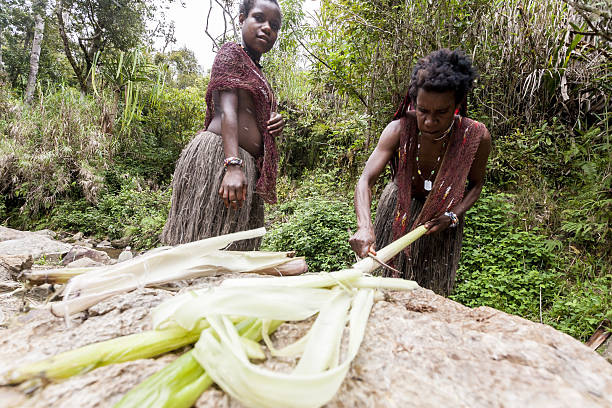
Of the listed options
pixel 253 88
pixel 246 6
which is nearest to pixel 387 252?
pixel 253 88

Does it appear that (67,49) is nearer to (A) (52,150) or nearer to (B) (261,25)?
(A) (52,150)

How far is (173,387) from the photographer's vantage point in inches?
22.5

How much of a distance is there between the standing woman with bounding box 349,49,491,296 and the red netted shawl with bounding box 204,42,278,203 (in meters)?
0.55

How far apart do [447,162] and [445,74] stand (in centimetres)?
51

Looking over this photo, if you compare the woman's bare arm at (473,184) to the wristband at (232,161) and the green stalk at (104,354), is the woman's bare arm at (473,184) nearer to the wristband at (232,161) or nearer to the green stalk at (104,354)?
the wristband at (232,161)

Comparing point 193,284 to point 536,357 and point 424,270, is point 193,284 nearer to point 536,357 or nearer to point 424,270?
point 536,357

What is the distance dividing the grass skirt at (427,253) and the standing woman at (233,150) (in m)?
0.78

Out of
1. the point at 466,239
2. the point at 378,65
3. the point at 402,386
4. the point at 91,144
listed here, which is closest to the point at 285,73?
the point at 378,65

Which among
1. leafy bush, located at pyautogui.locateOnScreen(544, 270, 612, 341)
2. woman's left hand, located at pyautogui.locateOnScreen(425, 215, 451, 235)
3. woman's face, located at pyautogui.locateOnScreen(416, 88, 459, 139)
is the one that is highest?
woman's face, located at pyautogui.locateOnScreen(416, 88, 459, 139)

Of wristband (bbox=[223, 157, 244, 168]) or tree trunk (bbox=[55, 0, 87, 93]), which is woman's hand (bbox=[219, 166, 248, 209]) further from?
tree trunk (bbox=[55, 0, 87, 93])

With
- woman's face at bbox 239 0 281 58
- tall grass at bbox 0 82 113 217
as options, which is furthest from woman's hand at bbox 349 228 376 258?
tall grass at bbox 0 82 113 217

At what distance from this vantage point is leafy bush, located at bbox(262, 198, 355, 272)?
12.1ft

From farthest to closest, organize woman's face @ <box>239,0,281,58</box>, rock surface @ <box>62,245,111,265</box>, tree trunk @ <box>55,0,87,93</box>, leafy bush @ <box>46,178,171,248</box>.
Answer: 1. tree trunk @ <box>55,0,87,93</box>
2. leafy bush @ <box>46,178,171,248</box>
3. rock surface @ <box>62,245,111,265</box>
4. woman's face @ <box>239,0,281,58</box>

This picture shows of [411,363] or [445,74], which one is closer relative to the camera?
[411,363]
